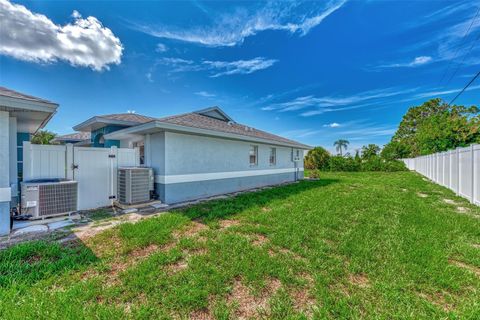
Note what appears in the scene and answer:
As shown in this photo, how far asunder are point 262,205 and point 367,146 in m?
36.4

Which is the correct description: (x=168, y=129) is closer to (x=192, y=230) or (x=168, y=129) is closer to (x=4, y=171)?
(x=192, y=230)

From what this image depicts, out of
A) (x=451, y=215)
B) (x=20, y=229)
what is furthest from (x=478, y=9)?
(x=20, y=229)

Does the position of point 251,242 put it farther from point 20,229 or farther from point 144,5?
point 144,5

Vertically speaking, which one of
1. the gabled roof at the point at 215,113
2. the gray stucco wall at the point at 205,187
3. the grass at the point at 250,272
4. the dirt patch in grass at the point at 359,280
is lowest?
the dirt patch in grass at the point at 359,280

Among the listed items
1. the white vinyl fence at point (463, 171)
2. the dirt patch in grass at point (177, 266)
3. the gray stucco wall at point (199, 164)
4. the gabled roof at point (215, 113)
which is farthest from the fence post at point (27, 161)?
the white vinyl fence at point (463, 171)

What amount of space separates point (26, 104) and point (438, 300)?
7.32 meters

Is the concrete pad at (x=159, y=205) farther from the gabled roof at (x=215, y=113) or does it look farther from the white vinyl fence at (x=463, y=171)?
the white vinyl fence at (x=463, y=171)

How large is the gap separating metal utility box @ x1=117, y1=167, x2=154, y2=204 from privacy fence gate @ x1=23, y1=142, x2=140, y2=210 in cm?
30

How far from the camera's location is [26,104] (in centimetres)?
394

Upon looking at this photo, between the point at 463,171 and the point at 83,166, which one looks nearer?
the point at 83,166

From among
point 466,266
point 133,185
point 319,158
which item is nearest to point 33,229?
point 133,185

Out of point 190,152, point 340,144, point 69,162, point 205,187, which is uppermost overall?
point 340,144

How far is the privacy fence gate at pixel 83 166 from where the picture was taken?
193 inches

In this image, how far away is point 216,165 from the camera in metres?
8.13
